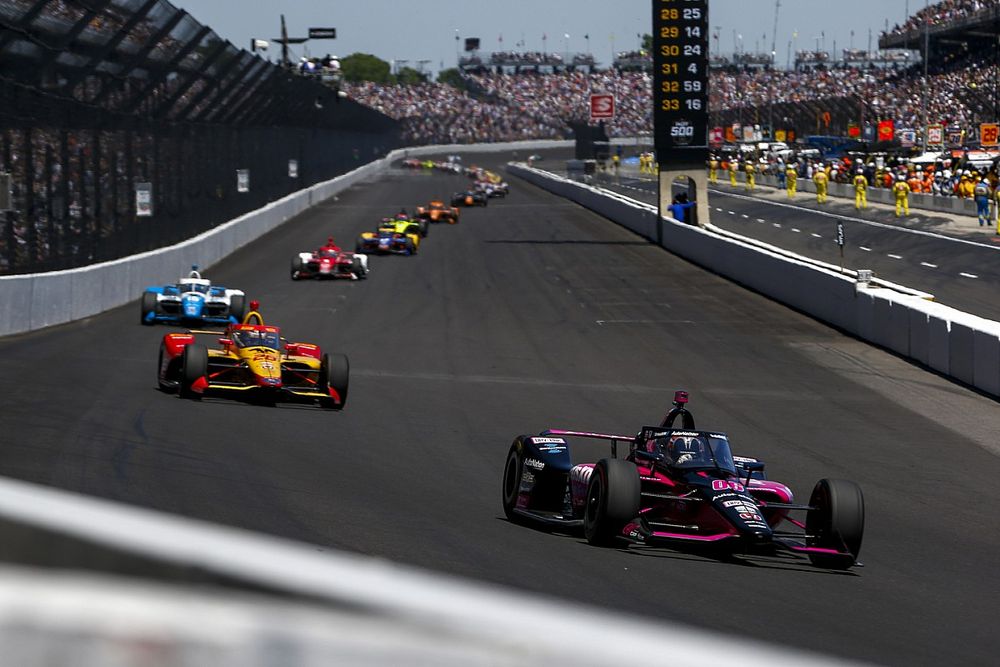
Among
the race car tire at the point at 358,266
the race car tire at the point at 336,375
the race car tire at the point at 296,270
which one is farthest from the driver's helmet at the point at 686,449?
the race car tire at the point at 296,270

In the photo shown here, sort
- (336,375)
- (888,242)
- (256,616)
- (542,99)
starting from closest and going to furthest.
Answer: (256,616)
(336,375)
(888,242)
(542,99)

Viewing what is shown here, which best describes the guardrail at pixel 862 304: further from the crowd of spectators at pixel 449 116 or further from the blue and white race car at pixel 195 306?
the crowd of spectators at pixel 449 116

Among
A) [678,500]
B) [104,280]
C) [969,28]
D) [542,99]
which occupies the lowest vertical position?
[678,500]

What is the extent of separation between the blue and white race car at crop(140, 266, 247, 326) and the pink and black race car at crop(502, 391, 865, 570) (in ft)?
50.1

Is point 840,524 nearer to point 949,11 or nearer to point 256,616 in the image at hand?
point 256,616

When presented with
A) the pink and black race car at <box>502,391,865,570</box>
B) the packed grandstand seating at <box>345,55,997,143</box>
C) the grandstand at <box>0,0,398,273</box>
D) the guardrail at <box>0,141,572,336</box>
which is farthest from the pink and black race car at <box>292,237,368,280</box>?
the packed grandstand seating at <box>345,55,997,143</box>

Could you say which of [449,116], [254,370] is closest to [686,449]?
[254,370]

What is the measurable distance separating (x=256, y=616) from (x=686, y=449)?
370 inches

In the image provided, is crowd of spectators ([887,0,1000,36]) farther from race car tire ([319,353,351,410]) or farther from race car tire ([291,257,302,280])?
race car tire ([319,353,351,410])

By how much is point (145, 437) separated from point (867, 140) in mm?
76558

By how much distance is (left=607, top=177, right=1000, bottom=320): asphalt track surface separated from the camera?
3262 cm

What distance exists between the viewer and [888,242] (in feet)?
146

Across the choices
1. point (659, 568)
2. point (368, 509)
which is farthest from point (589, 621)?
point (368, 509)

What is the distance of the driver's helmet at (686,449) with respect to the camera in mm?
10719
